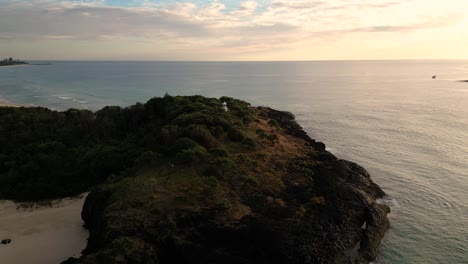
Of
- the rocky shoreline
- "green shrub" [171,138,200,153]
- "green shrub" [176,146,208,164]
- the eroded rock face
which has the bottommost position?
the eroded rock face

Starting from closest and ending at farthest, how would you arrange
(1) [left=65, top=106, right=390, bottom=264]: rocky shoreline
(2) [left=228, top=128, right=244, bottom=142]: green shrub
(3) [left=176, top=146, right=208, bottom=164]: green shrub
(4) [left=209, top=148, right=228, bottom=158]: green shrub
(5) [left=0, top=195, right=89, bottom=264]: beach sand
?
(1) [left=65, top=106, right=390, bottom=264]: rocky shoreline → (5) [left=0, top=195, right=89, bottom=264]: beach sand → (3) [left=176, top=146, right=208, bottom=164]: green shrub → (4) [left=209, top=148, right=228, bottom=158]: green shrub → (2) [left=228, top=128, right=244, bottom=142]: green shrub

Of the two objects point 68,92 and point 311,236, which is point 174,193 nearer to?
point 311,236

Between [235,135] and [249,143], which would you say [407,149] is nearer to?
[249,143]

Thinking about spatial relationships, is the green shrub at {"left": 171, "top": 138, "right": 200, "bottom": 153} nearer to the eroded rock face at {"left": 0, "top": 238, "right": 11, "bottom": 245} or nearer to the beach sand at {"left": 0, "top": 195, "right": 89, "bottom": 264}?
the beach sand at {"left": 0, "top": 195, "right": 89, "bottom": 264}

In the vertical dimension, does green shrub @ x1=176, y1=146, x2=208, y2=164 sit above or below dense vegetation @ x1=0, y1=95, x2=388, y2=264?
above

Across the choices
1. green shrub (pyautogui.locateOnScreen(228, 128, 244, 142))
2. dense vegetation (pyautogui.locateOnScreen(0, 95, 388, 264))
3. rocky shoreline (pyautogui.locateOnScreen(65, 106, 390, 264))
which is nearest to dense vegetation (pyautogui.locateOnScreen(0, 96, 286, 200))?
green shrub (pyautogui.locateOnScreen(228, 128, 244, 142))

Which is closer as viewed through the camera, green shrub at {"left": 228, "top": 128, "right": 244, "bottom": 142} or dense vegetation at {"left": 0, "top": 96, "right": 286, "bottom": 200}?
dense vegetation at {"left": 0, "top": 96, "right": 286, "bottom": 200}

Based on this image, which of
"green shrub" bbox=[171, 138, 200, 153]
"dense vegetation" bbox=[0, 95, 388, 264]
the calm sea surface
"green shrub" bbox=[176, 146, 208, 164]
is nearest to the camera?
"dense vegetation" bbox=[0, 95, 388, 264]

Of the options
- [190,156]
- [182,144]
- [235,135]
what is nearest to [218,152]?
[190,156]
